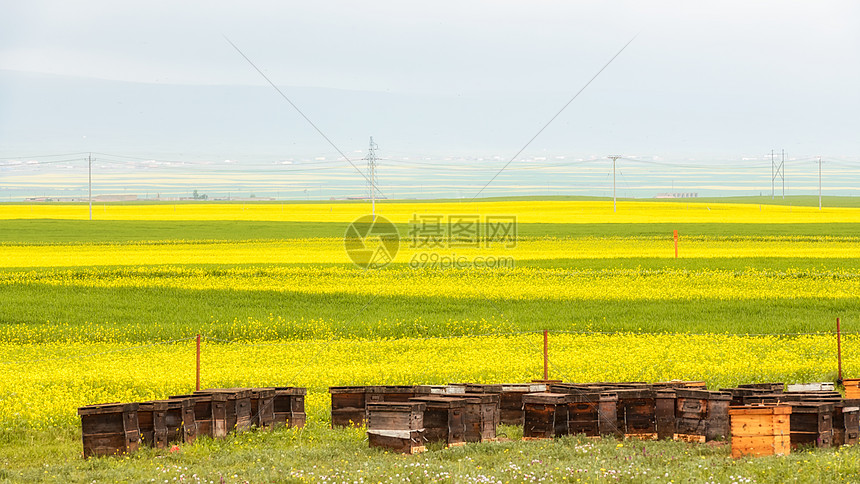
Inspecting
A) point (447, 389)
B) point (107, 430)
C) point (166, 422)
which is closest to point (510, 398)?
point (447, 389)

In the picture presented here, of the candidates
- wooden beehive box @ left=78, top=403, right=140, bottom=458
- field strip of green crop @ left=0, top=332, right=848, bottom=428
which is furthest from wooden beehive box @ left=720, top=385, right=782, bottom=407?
wooden beehive box @ left=78, top=403, right=140, bottom=458

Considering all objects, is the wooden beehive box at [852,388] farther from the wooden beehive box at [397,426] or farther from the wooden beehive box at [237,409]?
the wooden beehive box at [237,409]

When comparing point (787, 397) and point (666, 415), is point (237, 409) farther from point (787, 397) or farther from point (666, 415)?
point (787, 397)

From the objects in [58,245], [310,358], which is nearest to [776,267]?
[310,358]

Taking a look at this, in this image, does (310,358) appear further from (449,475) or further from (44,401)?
(449,475)

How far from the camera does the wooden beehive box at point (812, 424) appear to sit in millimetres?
11336

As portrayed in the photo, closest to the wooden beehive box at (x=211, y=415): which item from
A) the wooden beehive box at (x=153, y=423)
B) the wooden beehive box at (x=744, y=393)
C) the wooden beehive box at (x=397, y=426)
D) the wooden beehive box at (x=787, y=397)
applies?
the wooden beehive box at (x=153, y=423)

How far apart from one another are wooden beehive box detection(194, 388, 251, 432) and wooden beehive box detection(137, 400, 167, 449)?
3.00 ft

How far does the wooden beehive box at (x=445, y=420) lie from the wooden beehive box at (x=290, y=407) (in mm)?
2078

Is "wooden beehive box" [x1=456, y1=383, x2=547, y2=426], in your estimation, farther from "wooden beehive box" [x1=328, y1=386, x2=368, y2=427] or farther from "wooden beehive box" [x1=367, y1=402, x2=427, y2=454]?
"wooden beehive box" [x1=367, y1=402, x2=427, y2=454]

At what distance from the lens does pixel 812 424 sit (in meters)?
11.4

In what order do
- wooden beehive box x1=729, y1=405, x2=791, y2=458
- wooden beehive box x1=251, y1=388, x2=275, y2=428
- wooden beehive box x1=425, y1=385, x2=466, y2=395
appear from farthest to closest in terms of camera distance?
wooden beehive box x1=425, y1=385, x2=466, y2=395
wooden beehive box x1=251, y1=388, x2=275, y2=428
wooden beehive box x1=729, y1=405, x2=791, y2=458

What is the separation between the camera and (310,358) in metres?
19.5

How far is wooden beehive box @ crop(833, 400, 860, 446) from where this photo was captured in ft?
37.8
